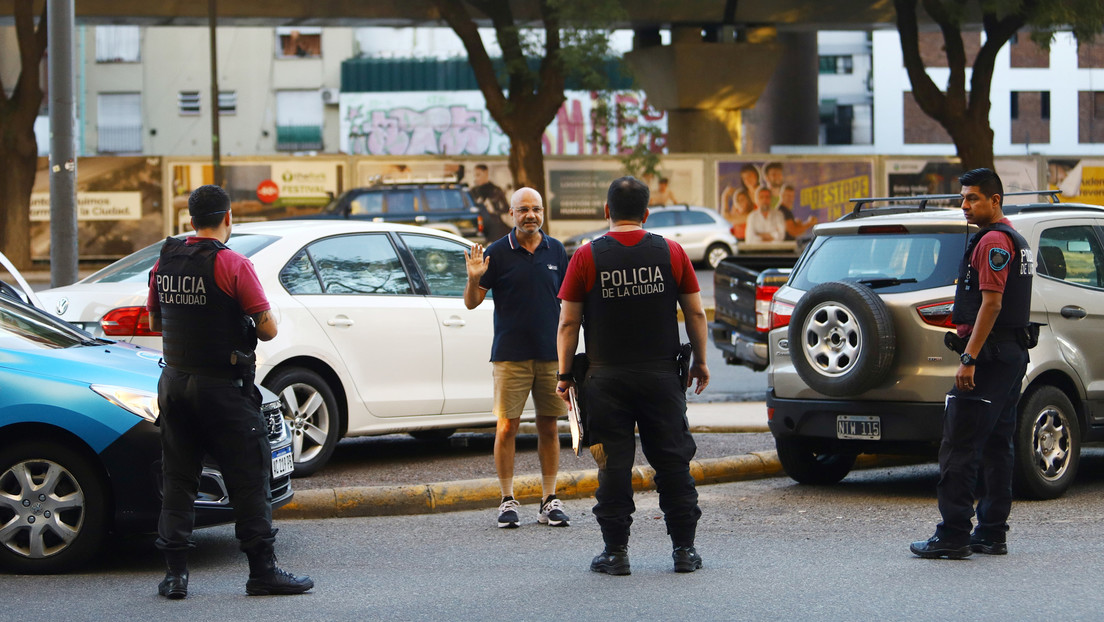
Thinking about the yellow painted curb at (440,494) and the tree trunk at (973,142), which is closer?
the yellow painted curb at (440,494)

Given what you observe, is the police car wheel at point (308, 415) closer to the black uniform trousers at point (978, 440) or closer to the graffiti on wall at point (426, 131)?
the black uniform trousers at point (978, 440)

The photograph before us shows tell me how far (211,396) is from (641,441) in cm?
187

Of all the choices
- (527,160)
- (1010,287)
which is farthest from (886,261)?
(527,160)

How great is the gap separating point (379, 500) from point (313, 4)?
2535 cm

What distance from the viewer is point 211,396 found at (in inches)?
212

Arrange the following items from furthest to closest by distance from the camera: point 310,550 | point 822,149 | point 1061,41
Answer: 1. point 1061,41
2. point 822,149
3. point 310,550

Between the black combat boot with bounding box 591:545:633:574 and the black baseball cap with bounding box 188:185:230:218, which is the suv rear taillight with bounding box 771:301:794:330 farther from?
the black baseball cap with bounding box 188:185:230:218

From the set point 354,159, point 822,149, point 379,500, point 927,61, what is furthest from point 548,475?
point 927,61

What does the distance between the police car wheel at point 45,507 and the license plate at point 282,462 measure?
83 centimetres

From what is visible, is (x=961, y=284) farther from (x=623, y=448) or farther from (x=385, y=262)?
(x=385, y=262)

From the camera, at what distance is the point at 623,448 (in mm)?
5883

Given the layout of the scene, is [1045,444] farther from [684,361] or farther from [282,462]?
[282,462]

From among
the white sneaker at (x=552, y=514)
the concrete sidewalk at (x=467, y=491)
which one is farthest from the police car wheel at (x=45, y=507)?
the white sneaker at (x=552, y=514)

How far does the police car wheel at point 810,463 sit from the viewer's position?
26.6ft
